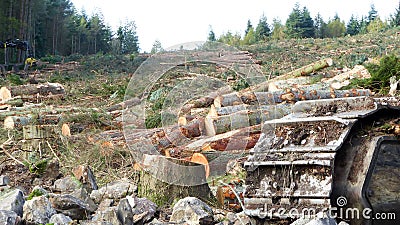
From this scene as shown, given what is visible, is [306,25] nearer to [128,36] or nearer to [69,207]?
[128,36]

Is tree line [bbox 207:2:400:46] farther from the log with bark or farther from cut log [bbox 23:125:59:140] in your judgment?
cut log [bbox 23:125:59:140]

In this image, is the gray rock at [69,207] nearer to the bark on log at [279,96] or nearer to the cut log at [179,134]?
the cut log at [179,134]

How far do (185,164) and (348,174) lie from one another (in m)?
2.22

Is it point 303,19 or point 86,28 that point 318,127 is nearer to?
point 303,19

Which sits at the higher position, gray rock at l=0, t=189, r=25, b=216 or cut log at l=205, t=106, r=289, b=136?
cut log at l=205, t=106, r=289, b=136

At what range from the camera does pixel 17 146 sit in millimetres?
9016

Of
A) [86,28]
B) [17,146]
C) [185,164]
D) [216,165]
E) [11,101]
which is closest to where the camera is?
[185,164]

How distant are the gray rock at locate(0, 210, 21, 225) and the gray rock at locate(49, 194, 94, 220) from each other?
0.52m

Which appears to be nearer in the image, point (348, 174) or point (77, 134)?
point (348, 174)

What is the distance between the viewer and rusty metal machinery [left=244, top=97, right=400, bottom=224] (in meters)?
3.70

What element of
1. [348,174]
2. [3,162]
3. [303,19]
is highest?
[303,19]

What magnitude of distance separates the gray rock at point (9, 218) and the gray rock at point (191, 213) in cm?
118

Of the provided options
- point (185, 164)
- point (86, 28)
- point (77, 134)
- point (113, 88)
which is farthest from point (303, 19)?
point (185, 164)

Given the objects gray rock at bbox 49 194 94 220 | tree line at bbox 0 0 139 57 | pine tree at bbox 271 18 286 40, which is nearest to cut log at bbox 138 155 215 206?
gray rock at bbox 49 194 94 220
